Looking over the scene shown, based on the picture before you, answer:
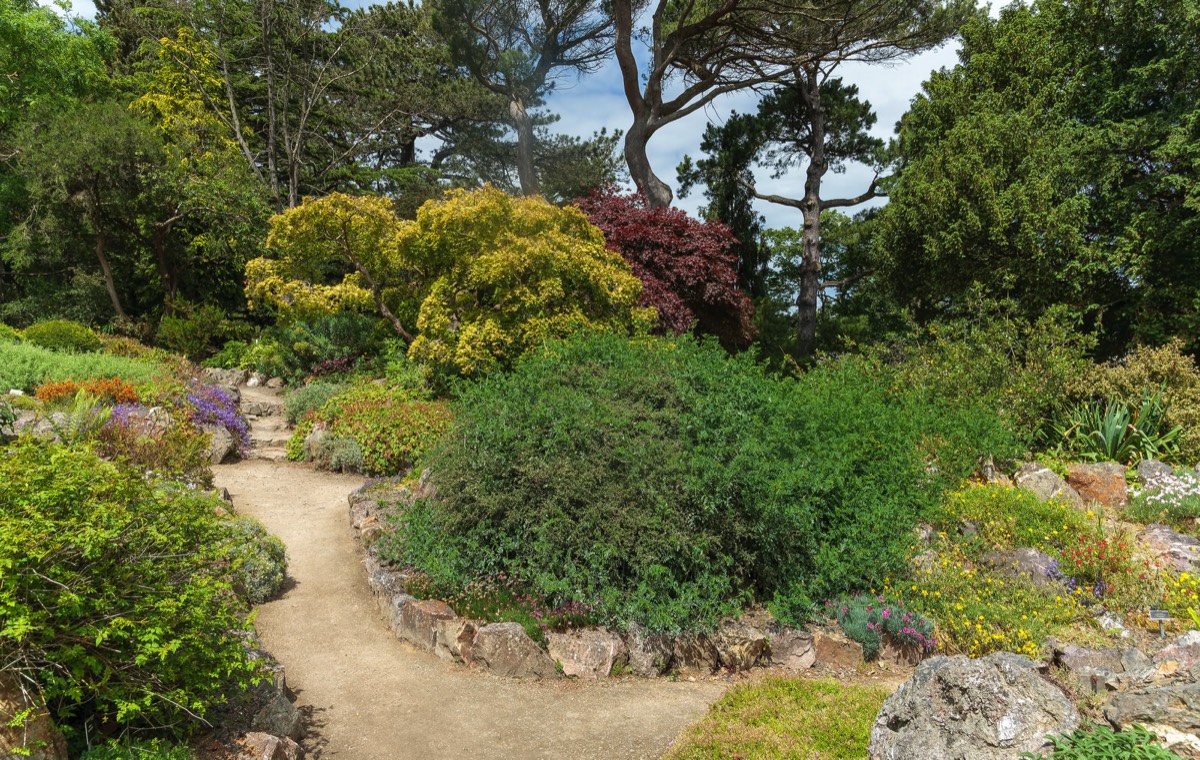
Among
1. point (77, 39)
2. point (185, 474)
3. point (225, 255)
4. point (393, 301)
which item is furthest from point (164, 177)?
point (185, 474)

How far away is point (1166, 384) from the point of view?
372 inches

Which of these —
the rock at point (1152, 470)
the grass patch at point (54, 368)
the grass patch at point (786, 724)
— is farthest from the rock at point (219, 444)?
the rock at point (1152, 470)

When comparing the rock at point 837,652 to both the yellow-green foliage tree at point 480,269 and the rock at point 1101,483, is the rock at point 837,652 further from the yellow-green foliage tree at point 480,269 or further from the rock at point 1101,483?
the yellow-green foliage tree at point 480,269

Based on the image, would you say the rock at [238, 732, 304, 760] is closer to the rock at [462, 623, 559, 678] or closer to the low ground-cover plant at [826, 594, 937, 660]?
the rock at [462, 623, 559, 678]

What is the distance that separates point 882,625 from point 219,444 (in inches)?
369

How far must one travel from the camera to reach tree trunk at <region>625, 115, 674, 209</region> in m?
16.5

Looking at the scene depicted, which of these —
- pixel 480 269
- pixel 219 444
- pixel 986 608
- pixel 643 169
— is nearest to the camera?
pixel 986 608

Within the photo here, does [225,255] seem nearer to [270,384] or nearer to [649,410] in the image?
[270,384]

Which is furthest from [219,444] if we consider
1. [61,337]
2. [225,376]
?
[61,337]

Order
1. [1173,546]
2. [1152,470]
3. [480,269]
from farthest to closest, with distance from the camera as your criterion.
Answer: [480,269], [1152,470], [1173,546]

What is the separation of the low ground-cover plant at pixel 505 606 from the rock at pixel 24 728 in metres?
3.03

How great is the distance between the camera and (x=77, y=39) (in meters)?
18.0

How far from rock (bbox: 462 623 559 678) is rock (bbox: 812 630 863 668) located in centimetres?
212

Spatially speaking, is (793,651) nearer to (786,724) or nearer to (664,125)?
(786,724)
